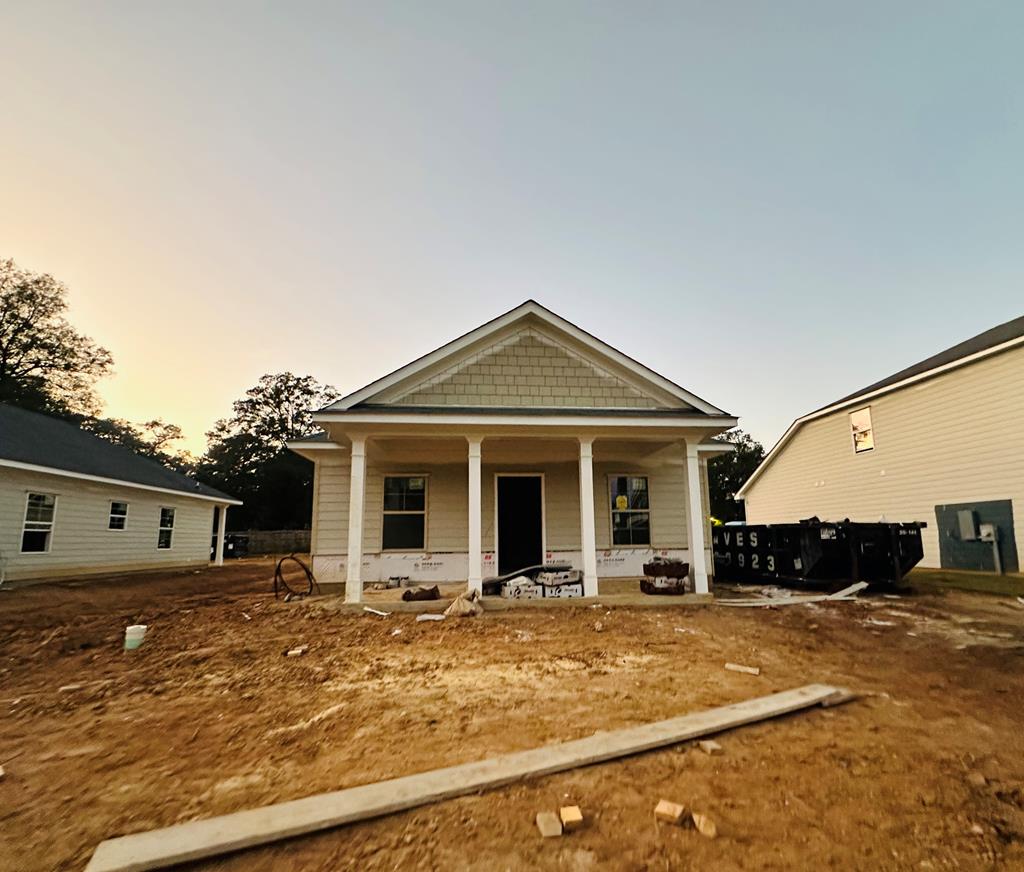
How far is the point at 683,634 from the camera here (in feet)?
20.7

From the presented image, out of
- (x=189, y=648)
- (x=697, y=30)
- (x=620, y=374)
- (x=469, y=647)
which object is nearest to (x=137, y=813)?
(x=469, y=647)

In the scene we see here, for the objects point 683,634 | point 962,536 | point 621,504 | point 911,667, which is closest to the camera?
point 911,667

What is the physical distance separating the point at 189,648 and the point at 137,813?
4239 mm

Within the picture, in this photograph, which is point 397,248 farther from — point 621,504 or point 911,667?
point 911,667

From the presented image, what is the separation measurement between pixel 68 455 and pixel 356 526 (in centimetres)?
1253

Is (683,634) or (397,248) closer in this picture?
(683,634)

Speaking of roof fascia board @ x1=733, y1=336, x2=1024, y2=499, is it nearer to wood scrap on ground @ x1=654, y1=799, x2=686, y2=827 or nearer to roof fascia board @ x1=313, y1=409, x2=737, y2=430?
roof fascia board @ x1=313, y1=409, x2=737, y2=430

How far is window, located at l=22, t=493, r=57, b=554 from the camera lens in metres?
12.7

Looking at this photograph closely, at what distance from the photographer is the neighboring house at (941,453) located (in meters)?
11.3

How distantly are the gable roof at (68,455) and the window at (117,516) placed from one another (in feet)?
3.08

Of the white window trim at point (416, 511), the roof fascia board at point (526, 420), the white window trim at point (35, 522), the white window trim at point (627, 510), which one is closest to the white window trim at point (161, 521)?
the white window trim at point (35, 522)

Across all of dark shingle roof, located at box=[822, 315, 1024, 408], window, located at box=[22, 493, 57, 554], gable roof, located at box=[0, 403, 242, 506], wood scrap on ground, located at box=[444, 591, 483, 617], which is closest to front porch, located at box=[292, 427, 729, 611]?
wood scrap on ground, located at box=[444, 591, 483, 617]

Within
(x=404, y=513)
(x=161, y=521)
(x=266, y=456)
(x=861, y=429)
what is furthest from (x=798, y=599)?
(x=266, y=456)

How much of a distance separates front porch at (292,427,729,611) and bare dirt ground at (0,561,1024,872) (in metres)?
3.17
